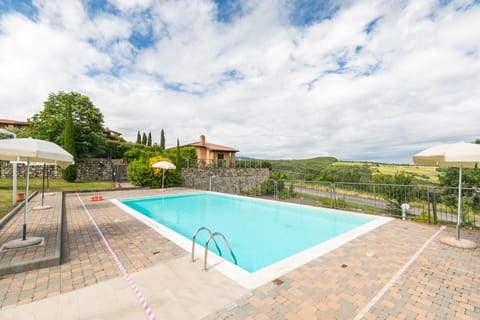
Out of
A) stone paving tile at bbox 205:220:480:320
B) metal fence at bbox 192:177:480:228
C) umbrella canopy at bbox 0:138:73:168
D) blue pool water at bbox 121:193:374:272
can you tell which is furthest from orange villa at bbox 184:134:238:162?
stone paving tile at bbox 205:220:480:320

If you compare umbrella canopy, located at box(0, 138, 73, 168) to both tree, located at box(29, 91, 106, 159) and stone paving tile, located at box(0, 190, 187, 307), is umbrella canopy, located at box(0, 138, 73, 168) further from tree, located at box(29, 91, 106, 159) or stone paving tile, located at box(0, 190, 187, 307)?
tree, located at box(29, 91, 106, 159)

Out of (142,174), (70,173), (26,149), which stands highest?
(26,149)

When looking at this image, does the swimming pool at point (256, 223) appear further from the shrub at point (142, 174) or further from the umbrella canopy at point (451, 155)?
the shrub at point (142, 174)

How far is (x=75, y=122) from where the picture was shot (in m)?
19.8

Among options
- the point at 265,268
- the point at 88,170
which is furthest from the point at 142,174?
the point at 265,268

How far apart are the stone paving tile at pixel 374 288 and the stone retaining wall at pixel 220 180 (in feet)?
41.8

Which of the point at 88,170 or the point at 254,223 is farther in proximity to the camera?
the point at 88,170

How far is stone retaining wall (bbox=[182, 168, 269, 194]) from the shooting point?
58.2ft

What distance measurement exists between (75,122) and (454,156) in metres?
26.5

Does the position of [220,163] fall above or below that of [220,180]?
above

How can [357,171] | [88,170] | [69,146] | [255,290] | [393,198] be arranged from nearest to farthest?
[255,290] < [393,198] < [69,146] < [88,170] < [357,171]

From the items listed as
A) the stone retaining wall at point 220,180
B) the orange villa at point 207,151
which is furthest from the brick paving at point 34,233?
the orange villa at point 207,151

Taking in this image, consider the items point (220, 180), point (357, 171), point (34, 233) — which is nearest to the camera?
point (34, 233)

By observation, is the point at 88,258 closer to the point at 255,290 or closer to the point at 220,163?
the point at 255,290
